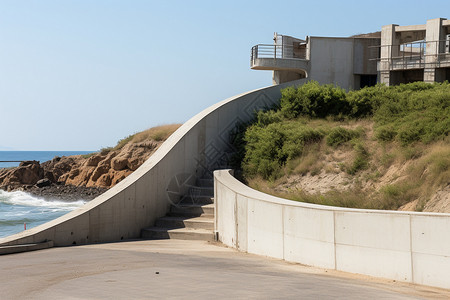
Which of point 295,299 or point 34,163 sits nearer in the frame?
point 295,299

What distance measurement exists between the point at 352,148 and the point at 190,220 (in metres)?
5.67

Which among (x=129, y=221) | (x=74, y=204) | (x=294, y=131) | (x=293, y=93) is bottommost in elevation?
(x=74, y=204)

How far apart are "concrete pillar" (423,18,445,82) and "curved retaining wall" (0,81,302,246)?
41.5 feet

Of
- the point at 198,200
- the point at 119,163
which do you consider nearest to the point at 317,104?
the point at 198,200

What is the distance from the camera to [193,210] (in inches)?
638

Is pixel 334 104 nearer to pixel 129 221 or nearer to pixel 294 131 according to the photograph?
pixel 294 131

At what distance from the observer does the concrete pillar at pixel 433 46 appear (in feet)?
97.6

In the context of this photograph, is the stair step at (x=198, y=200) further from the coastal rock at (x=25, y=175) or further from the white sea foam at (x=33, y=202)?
the coastal rock at (x=25, y=175)

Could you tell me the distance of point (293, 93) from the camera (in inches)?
893

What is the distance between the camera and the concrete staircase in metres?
14.7

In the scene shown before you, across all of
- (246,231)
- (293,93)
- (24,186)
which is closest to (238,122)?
(293,93)

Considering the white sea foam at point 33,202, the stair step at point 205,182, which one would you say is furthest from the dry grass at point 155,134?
the stair step at point 205,182

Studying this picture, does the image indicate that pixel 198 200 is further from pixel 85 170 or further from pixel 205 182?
pixel 85 170

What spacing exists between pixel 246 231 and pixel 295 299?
210 inches
